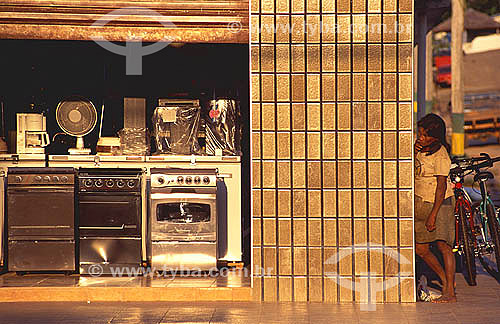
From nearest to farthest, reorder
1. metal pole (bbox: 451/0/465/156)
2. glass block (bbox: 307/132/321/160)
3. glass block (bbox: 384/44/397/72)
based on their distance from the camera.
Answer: glass block (bbox: 384/44/397/72) < glass block (bbox: 307/132/321/160) < metal pole (bbox: 451/0/465/156)

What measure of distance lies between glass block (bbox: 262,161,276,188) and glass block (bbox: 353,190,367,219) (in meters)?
0.80

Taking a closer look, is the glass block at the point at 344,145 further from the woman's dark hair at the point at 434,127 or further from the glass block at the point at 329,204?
the woman's dark hair at the point at 434,127

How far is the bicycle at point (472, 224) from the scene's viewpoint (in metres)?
9.16

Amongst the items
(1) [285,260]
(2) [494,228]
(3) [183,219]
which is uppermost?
(3) [183,219]

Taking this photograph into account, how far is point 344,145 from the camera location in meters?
8.29

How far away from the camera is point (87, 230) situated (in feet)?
30.8

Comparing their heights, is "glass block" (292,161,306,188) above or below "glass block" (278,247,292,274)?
above

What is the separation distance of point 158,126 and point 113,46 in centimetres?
134

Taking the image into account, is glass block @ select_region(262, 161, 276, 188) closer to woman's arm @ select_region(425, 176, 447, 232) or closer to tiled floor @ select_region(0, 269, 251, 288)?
tiled floor @ select_region(0, 269, 251, 288)

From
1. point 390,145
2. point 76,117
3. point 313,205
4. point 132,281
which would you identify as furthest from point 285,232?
point 76,117

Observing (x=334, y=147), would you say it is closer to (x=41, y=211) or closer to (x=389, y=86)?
(x=389, y=86)

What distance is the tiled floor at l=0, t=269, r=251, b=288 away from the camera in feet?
29.0

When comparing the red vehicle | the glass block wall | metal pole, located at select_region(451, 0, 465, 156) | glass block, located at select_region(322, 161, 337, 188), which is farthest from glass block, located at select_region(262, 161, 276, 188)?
the red vehicle

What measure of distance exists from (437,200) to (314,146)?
1.32 m
